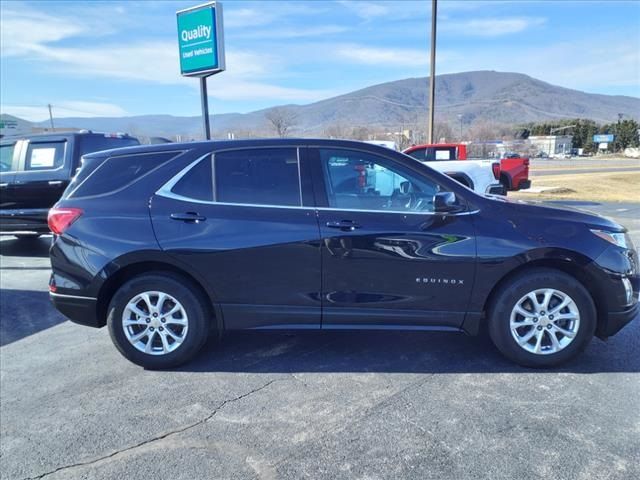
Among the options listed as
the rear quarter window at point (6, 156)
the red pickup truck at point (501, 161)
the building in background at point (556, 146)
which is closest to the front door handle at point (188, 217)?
the rear quarter window at point (6, 156)

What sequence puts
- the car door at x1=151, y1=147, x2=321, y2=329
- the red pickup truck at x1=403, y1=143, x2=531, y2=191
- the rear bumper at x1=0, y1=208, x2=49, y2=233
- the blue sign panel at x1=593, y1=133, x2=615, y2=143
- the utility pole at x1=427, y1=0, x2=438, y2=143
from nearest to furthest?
1. the car door at x1=151, y1=147, x2=321, y2=329
2. the rear bumper at x1=0, y1=208, x2=49, y2=233
3. the red pickup truck at x1=403, y1=143, x2=531, y2=191
4. the utility pole at x1=427, y1=0, x2=438, y2=143
5. the blue sign panel at x1=593, y1=133, x2=615, y2=143

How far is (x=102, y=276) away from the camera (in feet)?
11.8

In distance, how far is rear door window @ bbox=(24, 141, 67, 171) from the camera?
763 centimetres

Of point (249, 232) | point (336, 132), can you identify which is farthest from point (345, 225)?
point (336, 132)

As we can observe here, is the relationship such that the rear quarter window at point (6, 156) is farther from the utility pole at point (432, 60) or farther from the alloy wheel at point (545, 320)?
the utility pole at point (432, 60)

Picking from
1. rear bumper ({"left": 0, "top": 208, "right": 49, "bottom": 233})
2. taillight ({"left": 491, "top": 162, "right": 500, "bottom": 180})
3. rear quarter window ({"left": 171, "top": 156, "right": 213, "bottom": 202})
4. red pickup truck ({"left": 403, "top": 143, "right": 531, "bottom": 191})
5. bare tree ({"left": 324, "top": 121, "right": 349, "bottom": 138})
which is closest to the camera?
rear quarter window ({"left": 171, "top": 156, "right": 213, "bottom": 202})

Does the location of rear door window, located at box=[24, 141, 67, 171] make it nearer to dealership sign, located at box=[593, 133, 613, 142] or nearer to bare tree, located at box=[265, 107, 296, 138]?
bare tree, located at box=[265, 107, 296, 138]

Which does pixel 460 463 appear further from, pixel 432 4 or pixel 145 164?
pixel 432 4

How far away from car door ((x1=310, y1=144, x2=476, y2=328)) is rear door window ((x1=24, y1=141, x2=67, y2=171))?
5983mm

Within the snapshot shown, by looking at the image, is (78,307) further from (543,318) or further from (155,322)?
(543,318)

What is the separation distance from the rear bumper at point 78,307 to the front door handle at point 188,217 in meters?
0.97

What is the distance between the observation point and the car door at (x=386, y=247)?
342 cm

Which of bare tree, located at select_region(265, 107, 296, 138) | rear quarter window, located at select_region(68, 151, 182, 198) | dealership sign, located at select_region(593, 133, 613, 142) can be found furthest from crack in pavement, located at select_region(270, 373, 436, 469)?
dealership sign, located at select_region(593, 133, 613, 142)

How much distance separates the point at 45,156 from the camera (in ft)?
25.3
